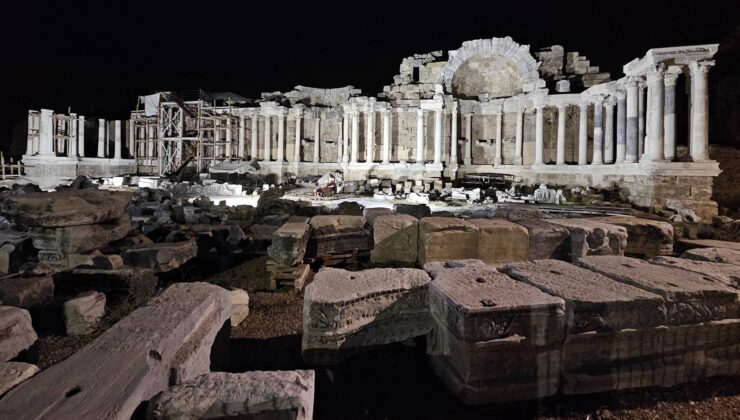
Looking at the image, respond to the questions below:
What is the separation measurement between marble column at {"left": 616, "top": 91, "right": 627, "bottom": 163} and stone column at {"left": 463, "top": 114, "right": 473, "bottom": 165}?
7.72 meters

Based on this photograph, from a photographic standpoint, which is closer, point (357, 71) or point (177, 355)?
point (177, 355)

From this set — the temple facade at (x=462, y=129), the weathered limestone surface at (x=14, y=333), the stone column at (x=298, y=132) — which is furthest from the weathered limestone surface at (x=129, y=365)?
the stone column at (x=298, y=132)

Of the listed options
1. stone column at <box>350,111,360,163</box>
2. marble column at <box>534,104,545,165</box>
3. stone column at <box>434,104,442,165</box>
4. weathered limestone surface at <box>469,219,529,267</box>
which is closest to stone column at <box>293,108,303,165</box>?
stone column at <box>350,111,360,163</box>

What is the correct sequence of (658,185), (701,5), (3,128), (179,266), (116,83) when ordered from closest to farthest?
(179,266), (658,185), (701,5), (3,128), (116,83)

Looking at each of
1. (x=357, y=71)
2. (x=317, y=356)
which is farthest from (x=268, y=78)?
(x=317, y=356)

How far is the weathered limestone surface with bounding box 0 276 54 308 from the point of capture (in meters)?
4.53

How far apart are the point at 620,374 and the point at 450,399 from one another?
1442 millimetres

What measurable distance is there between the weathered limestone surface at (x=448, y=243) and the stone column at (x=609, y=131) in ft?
49.9

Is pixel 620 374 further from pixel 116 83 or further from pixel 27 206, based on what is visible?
pixel 116 83

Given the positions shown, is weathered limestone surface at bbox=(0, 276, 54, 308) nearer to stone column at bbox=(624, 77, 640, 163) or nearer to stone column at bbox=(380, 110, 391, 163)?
stone column at bbox=(624, 77, 640, 163)

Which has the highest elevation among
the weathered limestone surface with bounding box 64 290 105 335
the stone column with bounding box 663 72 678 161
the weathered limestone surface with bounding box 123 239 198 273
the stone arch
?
the stone arch

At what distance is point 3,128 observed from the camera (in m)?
30.1

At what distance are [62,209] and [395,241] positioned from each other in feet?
19.4

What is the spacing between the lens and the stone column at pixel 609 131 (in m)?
17.8
